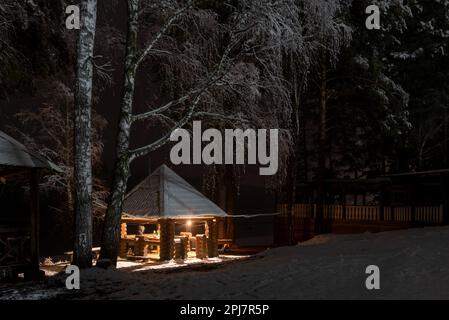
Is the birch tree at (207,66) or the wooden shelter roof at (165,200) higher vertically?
the birch tree at (207,66)

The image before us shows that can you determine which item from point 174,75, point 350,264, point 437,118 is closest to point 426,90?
point 437,118

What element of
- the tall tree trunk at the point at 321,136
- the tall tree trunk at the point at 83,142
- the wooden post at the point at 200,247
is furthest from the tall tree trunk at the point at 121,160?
the tall tree trunk at the point at 321,136

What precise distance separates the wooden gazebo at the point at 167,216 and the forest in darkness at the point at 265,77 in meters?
1.10

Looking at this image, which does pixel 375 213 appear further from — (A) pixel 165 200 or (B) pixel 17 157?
(B) pixel 17 157

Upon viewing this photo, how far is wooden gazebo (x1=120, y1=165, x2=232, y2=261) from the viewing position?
2058 cm

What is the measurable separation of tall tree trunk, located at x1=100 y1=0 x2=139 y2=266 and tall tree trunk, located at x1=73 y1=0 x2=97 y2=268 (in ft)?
2.04

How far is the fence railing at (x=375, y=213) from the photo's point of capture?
24375 mm

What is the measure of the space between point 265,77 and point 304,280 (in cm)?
593

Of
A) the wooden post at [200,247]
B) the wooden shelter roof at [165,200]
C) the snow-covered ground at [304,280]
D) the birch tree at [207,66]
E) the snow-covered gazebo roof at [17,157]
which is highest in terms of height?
the birch tree at [207,66]

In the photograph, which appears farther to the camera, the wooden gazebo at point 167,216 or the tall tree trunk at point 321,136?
the tall tree trunk at point 321,136

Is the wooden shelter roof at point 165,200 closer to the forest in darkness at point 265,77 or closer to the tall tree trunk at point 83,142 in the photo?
the forest in darkness at point 265,77

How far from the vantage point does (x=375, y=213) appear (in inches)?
1051
